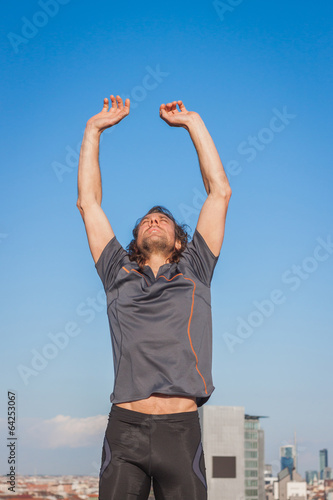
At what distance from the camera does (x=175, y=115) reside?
11.5 feet

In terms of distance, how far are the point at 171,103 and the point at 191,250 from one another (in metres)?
0.95

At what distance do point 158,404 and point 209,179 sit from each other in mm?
1230

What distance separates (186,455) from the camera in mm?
2641

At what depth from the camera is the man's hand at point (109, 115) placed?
3.43 m

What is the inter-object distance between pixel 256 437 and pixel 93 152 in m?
71.2

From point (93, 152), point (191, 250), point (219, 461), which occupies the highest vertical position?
point (93, 152)

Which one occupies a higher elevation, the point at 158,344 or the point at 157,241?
the point at 157,241

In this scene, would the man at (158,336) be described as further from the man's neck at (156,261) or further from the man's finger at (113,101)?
the man's finger at (113,101)

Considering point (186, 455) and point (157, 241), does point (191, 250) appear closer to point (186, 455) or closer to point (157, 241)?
point (157, 241)

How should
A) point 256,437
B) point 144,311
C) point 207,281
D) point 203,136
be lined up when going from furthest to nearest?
point 256,437, point 203,136, point 207,281, point 144,311

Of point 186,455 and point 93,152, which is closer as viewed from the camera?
point 186,455

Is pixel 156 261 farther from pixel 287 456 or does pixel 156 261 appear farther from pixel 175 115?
pixel 287 456

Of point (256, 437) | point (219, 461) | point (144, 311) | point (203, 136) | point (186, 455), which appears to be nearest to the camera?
point (186, 455)

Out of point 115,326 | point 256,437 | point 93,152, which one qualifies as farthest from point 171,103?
point 256,437
